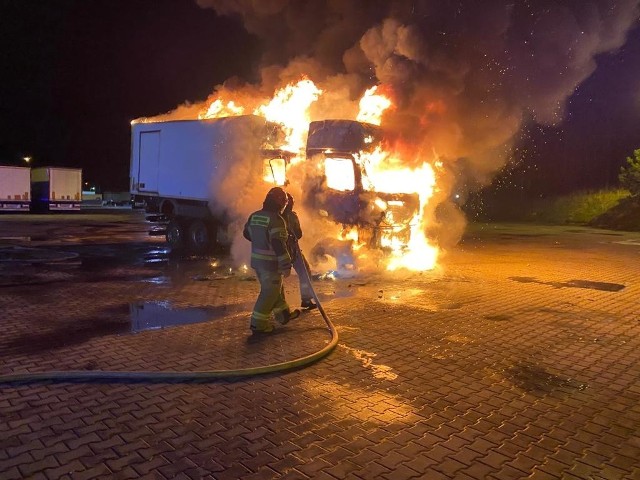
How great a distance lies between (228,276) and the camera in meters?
10.0

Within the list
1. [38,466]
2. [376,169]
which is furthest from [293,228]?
[38,466]

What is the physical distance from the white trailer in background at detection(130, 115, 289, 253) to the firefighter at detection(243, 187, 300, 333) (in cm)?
494

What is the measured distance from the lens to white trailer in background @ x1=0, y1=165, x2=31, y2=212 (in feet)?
91.7

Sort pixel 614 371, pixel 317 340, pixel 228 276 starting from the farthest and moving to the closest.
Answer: pixel 228 276 → pixel 317 340 → pixel 614 371

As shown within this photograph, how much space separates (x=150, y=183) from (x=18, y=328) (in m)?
8.48

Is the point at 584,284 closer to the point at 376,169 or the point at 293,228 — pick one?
the point at 376,169

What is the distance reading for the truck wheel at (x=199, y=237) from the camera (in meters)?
13.2

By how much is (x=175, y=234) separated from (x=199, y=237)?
90 centimetres

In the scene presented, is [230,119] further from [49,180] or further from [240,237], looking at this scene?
[49,180]

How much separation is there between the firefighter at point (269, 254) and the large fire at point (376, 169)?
4460mm

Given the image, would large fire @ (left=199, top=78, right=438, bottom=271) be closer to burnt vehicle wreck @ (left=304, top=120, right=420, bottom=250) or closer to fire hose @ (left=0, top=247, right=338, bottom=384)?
burnt vehicle wreck @ (left=304, top=120, right=420, bottom=250)

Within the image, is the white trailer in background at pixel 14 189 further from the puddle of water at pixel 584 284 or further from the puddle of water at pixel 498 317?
the puddle of water at pixel 498 317

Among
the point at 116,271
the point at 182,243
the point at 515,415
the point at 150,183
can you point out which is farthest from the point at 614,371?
the point at 150,183

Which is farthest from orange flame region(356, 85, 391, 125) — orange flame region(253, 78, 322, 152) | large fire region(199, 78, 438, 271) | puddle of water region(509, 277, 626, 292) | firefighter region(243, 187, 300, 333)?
firefighter region(243, 187, 300, 333)
